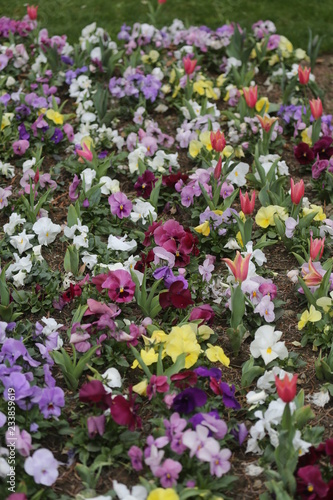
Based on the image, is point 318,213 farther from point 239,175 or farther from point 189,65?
point 189,65

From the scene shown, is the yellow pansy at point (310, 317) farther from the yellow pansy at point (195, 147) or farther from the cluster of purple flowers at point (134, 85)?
the cluster of purple flowers at point (134, 85)

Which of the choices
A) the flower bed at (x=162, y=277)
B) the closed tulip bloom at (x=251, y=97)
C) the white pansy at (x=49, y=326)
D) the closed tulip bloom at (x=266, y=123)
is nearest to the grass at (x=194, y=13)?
the flower bed at (x=162, y=277)

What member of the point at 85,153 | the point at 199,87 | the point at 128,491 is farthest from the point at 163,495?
the point at 199,87

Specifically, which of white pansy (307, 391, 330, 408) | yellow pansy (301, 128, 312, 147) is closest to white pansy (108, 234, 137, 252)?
white pansy (307, 391, 330, 408)

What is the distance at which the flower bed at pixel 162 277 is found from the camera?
2.22 meters

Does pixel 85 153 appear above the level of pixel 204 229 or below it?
above

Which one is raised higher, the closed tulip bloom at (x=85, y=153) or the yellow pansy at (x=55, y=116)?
the closed tulip bloom at (x=85, y=153)

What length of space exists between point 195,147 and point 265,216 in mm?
735

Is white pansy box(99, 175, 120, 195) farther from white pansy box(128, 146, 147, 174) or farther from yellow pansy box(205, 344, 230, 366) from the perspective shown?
yellow pansy box(205, 344, 230, 366)

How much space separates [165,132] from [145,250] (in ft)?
4.46

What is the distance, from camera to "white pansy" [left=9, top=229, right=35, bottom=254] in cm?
315

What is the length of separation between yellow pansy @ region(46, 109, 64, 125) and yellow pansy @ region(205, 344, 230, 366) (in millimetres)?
2083

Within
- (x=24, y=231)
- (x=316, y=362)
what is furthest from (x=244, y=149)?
(x=316, y=362)

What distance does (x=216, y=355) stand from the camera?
2584 mm
